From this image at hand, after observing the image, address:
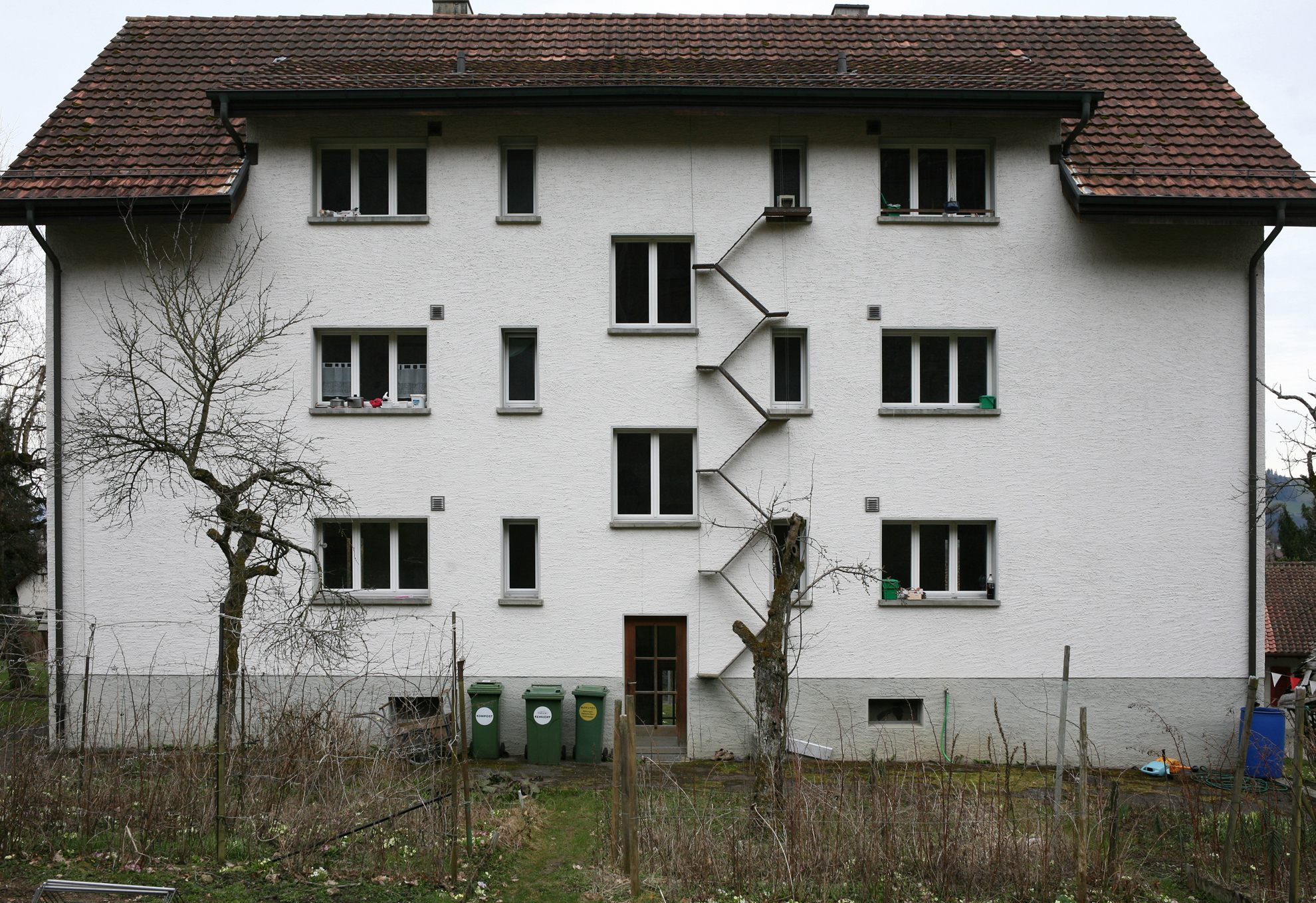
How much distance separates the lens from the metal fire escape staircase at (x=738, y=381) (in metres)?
13.9

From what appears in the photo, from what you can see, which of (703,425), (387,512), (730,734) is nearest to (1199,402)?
(703,425)

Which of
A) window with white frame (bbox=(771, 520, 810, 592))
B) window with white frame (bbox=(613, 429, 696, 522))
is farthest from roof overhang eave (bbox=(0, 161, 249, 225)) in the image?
window with white frame (bbox=(771, 520, 810, 592))

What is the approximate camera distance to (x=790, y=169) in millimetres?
14539

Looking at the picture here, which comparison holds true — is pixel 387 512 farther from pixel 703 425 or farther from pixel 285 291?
pixel 703 425

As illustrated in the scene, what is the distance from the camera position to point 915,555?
14266 mm

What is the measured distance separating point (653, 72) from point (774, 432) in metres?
5.29

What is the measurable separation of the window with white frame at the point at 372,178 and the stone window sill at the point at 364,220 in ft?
0.95

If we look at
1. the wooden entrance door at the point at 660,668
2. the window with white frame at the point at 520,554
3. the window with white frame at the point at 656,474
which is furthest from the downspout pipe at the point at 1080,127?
the window with white frame at the point at 520,554

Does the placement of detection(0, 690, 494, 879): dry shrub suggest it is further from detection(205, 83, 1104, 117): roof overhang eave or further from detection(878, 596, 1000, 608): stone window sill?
detection(205, 83, 1104, 117): roof overhang eave

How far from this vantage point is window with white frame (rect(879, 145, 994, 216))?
14.6 m

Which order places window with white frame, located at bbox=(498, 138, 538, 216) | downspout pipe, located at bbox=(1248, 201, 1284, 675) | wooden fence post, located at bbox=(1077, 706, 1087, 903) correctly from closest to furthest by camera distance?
wooden fence post, located at bbox=(1077, 706, 1087, 903)
downspout pipe, located at bbox=(1248, 201, 1284, 675)
window with white frame, located at bbox=(498, 138, 538, 216)

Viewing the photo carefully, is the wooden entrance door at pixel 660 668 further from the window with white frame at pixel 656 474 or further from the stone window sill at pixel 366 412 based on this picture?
the stone window sill at pixel 366 412

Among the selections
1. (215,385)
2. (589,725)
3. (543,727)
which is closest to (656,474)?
(589,725)

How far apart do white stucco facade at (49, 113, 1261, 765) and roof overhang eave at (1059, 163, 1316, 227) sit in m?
0.50
